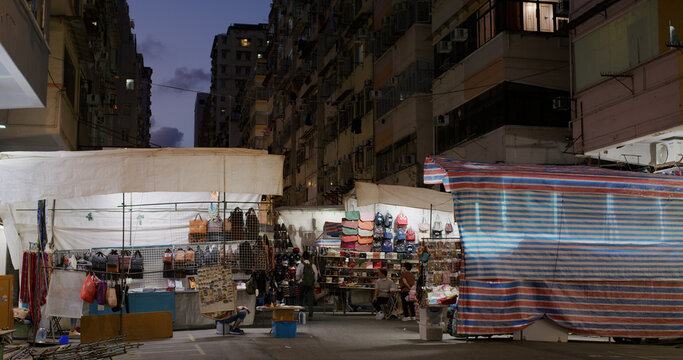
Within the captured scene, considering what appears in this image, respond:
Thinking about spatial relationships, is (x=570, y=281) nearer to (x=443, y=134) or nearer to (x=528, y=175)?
(x=528, y=175)

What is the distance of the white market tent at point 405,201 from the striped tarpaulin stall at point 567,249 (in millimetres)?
6572

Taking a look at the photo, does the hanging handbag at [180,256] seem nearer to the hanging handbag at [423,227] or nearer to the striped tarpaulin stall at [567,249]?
the striped tarpaulin stall at [567,249]

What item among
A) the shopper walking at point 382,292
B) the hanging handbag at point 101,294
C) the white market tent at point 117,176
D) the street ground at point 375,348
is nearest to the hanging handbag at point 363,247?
the shopper walking at point 382,292

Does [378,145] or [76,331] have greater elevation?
[378,145]

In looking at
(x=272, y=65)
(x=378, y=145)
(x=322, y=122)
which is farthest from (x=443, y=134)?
(x=272, y=65)

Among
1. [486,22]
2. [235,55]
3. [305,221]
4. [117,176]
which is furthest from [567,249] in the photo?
[235,55]

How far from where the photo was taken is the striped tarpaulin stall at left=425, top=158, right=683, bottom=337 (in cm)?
1434

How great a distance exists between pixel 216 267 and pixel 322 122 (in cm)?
3714

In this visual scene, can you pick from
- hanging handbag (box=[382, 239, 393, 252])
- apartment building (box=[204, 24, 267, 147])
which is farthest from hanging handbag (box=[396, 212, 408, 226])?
apartment building (box=[204, 24, 267, 147])

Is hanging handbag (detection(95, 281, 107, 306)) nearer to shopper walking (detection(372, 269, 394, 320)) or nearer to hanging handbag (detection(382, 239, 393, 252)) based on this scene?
shopper walking (detection(372, 269, 394, 320))

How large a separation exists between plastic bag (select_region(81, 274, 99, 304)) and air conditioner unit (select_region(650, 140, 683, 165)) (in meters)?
14.7

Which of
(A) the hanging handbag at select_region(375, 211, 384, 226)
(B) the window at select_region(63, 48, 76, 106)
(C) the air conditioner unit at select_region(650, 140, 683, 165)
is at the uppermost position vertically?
(B) the window at select_region(63, 48, 76, 106)

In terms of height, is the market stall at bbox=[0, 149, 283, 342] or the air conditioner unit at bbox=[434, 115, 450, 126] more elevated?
the air conditioner unit at bbox=[434, 115, 450, 126]

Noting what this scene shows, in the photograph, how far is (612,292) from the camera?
14.8 m
